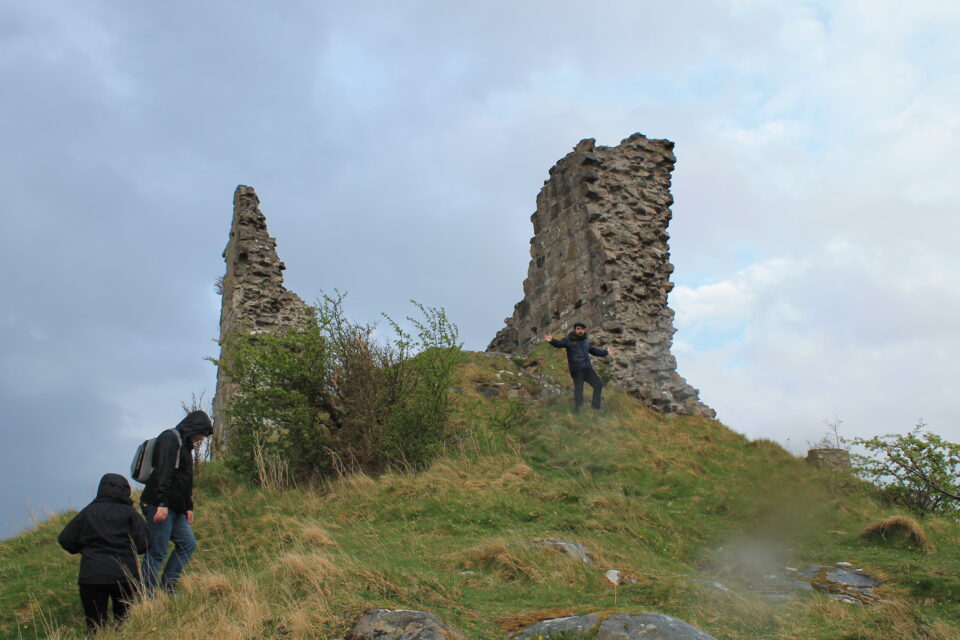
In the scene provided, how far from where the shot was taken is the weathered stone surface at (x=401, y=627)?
15.3 feet

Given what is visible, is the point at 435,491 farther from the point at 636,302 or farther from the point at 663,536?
the point at 636,302

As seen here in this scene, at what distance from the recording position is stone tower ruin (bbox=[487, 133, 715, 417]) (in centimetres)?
1424

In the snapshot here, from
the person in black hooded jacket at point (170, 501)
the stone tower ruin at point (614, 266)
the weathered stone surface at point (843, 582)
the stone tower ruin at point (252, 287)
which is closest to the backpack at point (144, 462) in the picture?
the person in black hooded jacket at point (170, 501)

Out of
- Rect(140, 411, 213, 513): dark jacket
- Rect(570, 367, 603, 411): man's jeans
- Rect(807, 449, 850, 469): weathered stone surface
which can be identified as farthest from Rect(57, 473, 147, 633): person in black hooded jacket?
Rect(807, 449, 850, 469): weathered stone surface

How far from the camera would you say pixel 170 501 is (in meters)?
6.20

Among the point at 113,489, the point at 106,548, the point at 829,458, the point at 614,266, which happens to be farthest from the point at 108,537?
the point at 614,266

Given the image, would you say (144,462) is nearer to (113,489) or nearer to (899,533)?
(113,489)

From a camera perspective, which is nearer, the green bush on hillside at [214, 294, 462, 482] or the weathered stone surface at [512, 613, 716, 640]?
the weathered stone surface at [512, 613, 716, 640]

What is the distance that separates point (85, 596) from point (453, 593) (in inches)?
108

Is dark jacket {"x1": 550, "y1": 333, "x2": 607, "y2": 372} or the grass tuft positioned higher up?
dark jacket {"x1": 550, "y1": 333, "x2": 607, "y2": 372}

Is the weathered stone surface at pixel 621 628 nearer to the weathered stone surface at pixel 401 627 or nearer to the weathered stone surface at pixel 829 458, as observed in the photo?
the weathered stone surface at pixel 401 627

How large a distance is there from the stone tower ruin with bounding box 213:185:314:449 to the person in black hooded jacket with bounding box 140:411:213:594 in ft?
27.1

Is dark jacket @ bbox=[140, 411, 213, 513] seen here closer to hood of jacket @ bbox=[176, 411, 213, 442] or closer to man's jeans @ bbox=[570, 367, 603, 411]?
hood of jacket @ bbox=[176, 411, 213, 442]

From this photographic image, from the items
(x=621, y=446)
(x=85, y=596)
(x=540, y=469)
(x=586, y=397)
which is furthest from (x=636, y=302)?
(x=85, y=596)
